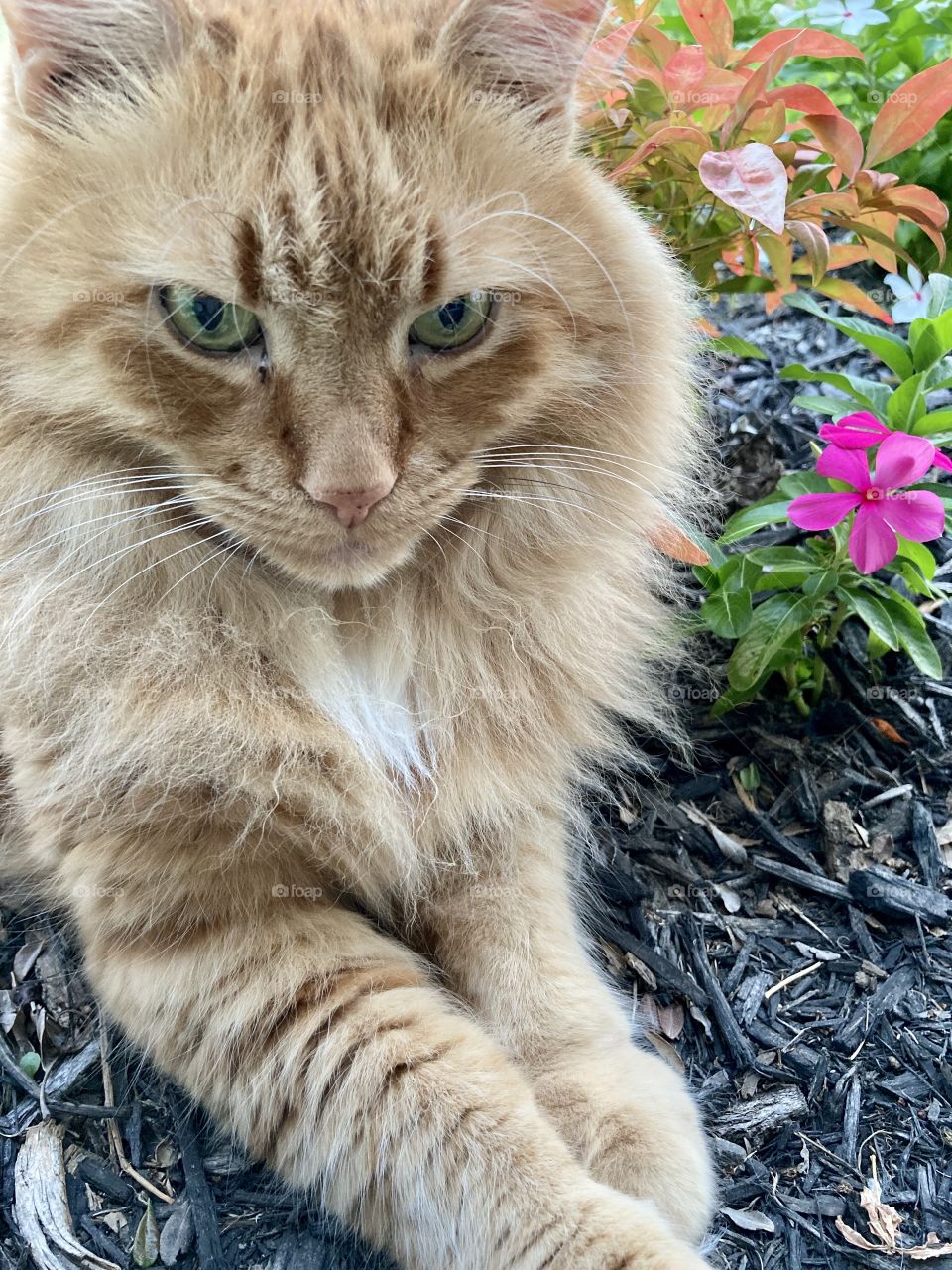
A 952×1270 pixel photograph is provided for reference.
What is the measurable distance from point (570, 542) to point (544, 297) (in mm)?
402

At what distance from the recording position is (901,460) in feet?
5.80

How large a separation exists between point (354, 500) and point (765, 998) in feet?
3.67

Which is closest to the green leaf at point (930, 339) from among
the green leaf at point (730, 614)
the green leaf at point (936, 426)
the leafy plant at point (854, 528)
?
the leafy plant at point (854, 528)

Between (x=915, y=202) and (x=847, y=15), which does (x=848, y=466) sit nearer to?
(x=915, y=202)

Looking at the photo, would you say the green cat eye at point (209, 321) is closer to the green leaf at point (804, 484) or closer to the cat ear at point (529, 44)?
the cat ear at point (529, 44)

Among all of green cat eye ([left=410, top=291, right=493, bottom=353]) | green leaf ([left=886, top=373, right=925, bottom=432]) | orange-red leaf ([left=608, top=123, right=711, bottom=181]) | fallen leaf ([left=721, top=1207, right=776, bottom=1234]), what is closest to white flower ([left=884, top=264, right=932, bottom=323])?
green leaf ([left=886, top=373, right=925, bottom=432])

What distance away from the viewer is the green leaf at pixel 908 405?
73.7 inches

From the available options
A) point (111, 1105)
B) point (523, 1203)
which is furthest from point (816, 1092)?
point (111, 1105)

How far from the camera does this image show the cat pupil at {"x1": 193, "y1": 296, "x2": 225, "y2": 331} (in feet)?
4.37

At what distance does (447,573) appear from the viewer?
1665mm

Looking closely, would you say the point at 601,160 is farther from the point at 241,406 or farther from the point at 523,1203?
the point at 523,1203

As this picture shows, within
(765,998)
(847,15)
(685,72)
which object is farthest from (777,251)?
(765,998)

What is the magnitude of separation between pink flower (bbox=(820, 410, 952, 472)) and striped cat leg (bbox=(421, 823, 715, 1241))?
0.83 meters

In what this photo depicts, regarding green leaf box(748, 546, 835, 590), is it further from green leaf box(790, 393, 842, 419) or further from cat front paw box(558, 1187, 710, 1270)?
cat front paw box(558, 1187, 710, 1270)
